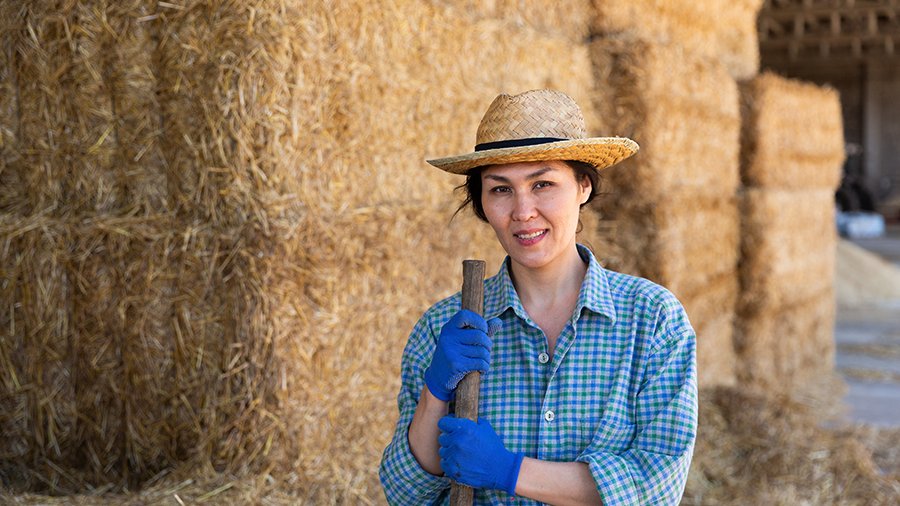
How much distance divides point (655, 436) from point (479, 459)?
281 millimetres

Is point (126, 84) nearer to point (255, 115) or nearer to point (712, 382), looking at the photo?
point (255, 115)

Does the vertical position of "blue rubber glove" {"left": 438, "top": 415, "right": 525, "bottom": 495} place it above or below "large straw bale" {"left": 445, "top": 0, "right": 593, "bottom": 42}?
below

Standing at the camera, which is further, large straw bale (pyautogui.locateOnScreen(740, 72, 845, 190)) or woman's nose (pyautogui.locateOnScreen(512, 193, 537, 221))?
large straw bale (pyautogui.locateOnScreen(740, 72, 845, 190))

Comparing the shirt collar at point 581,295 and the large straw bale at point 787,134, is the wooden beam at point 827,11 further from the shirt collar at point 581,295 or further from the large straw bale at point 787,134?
the shirt collar at point 581,295

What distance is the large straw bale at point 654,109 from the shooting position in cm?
479

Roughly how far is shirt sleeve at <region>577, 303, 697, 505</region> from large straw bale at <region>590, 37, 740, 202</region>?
10.6 ft

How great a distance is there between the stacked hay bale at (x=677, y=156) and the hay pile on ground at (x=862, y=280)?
536cm

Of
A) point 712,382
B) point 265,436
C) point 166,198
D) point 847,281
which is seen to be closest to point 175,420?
point 265,436

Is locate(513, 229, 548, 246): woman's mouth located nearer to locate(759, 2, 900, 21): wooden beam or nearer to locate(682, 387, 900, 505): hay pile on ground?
locate(682, 387, 900, 505): hay pile on ground

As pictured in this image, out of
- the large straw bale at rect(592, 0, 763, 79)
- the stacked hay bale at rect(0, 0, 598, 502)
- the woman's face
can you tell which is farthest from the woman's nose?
the large straw bale at rect(592, 0, 763, 79)

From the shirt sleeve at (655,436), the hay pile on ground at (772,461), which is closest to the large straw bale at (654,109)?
the hay pile on ground at (772,461)

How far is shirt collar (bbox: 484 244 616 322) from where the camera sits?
1.69 metres

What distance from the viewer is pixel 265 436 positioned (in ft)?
9.29

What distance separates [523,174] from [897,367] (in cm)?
633
